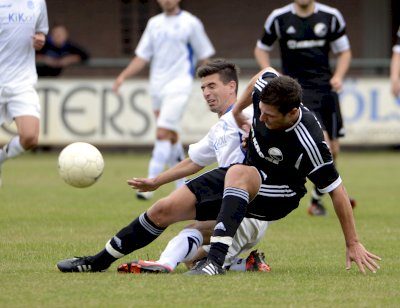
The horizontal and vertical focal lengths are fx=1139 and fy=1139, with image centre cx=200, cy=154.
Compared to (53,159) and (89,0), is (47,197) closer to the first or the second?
(53,159)

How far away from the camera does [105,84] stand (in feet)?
69.4

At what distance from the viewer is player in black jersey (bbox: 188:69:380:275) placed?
22.4 ft

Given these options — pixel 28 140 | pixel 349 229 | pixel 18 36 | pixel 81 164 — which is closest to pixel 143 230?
pixel 349 229

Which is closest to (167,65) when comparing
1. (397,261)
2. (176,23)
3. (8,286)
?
(176,23)

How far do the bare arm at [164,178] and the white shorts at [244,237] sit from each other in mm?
510

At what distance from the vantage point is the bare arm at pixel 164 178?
7.38 metres

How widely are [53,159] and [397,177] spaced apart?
22.3 ft

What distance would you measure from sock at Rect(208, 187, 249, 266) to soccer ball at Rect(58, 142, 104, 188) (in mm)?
1852

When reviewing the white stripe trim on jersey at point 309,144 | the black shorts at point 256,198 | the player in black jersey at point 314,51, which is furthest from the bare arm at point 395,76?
the white stripe trim on jersey at point 309,144

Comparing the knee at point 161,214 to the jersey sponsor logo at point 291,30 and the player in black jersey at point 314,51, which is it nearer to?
the player in black jersey at point 314,51

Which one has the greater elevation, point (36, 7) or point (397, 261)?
point (36, 7)

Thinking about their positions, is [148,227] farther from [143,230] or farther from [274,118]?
[274,118]

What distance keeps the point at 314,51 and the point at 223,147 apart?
449cm

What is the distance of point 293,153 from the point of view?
7.02 m
